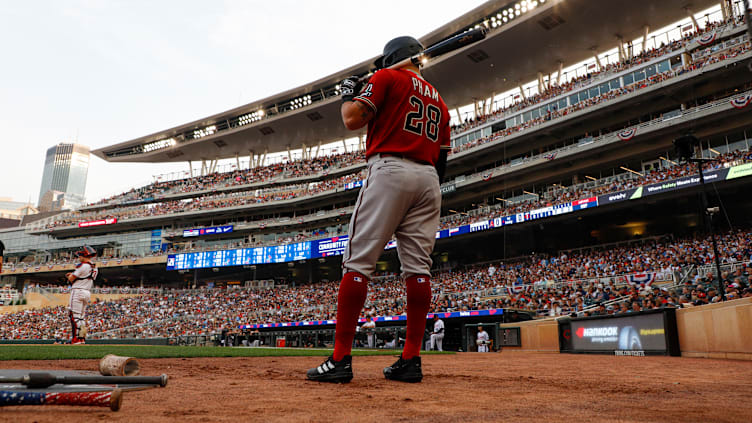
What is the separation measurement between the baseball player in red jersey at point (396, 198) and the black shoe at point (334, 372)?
0.5 inches

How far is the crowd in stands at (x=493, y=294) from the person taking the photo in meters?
14.9

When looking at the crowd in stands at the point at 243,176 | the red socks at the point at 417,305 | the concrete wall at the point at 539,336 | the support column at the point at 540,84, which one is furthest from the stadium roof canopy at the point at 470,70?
the red socks at the point at 417,305

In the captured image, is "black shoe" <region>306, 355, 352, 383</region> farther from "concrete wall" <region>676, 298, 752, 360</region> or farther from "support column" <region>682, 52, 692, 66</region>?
"support column" <region>682, 52, 692, 66</region>

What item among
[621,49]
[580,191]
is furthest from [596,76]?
[580,191]

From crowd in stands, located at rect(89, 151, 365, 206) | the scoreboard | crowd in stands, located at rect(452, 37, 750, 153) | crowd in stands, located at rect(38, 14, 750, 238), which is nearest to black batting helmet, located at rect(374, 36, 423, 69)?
crowd in stands, located at rect(452, 37, 750, 153)

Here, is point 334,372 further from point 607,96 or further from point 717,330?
point 607,96

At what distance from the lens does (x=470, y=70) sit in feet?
119

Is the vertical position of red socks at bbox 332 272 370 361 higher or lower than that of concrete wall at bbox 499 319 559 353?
higher

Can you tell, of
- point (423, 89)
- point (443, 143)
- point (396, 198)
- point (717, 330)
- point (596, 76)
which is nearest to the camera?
point (396, 198)

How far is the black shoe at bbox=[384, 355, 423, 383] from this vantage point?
9.80 feet

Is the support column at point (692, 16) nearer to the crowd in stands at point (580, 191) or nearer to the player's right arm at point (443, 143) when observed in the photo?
the crowd in stands at point (580, 191)

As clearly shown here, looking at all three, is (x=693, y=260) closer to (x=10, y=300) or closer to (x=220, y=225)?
(x=220, y=225)

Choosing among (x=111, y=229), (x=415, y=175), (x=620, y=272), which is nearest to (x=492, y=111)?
(x=620, y=272)

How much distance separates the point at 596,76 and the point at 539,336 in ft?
72.1
